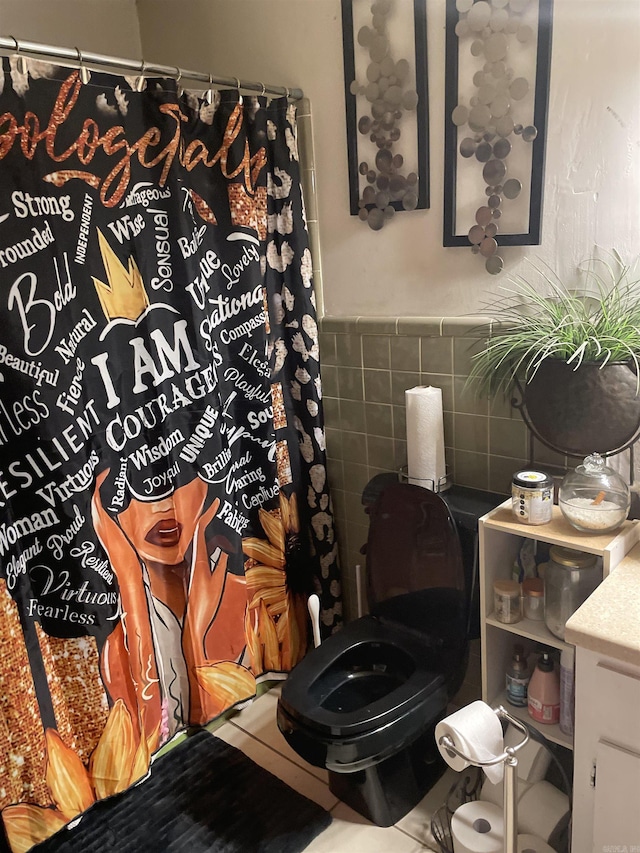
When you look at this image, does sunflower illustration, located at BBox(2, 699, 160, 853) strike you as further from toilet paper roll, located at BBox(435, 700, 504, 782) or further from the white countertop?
the white countertop

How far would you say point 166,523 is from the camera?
1.81 meters

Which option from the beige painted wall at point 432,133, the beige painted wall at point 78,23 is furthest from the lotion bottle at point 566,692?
the beige painted wall at point 78,23

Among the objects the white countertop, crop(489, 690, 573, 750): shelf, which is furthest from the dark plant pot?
crop(489, 690, 573, 750): shelf

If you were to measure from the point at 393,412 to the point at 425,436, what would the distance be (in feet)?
0.77

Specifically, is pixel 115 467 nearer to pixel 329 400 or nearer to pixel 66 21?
pixel 329 400

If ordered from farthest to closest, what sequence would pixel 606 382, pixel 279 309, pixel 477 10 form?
pixel 279 309 < pixel 477 10 < pixel 606 382

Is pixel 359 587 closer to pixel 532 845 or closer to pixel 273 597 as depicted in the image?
pixel 273 597

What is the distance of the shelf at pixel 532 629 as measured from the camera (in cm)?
149

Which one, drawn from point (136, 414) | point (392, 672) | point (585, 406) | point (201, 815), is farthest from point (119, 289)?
point (201, 815)

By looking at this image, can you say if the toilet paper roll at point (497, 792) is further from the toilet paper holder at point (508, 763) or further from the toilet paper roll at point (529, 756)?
the toilet paper holder at point (508, 763)

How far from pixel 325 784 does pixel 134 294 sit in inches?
56.5

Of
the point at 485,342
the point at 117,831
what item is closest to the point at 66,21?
the point at 485,342

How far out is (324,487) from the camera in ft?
6.98

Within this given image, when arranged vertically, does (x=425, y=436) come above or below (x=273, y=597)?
above
